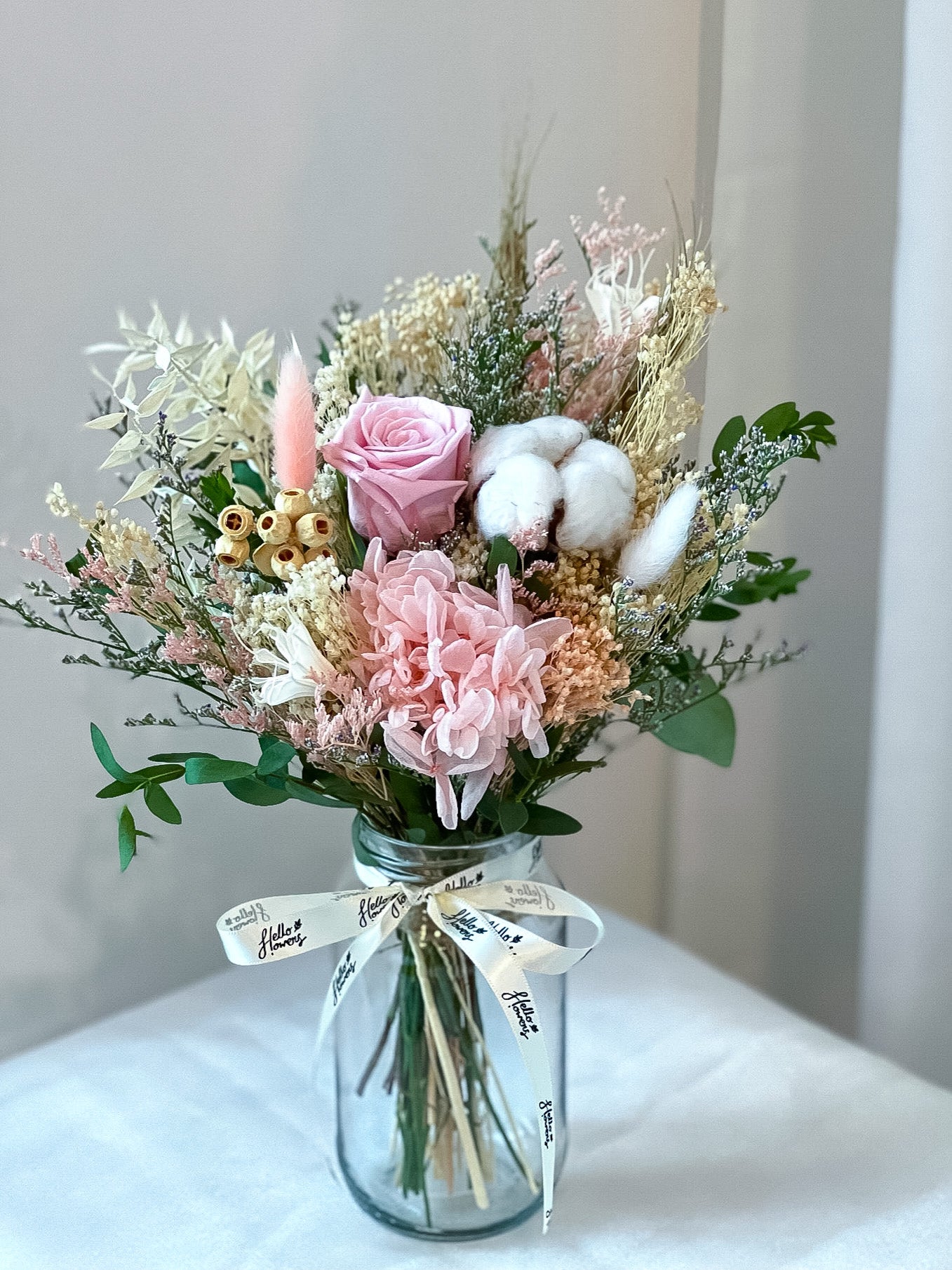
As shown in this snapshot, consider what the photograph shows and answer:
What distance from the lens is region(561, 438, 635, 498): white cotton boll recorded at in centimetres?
58

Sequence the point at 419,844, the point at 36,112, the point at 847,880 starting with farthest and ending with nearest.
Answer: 1. the point at 847,880
2. the point at 36,112
3. the point at 419,844

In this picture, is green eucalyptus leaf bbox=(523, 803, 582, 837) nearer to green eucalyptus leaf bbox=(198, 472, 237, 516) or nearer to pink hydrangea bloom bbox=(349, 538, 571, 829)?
pink hydrangea bloom bbox=(349, 538, 571, 829)

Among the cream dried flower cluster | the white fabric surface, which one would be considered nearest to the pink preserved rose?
the cream dried flower cluster

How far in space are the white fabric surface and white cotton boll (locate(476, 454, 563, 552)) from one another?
0.46m

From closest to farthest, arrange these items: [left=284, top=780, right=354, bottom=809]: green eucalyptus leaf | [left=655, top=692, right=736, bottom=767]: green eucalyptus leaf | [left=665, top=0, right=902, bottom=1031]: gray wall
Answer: [left=284, top=780, right=354, bottom=809]: green eucalyptus leaf, [left=655, top=692, right=736, bottom=767]: green eucalyptus leaf, [left=665, top=0, right=902, bottom=1031]: gray wall

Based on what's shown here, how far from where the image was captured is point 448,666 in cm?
56

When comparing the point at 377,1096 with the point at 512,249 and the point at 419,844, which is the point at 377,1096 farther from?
the point at 512,249

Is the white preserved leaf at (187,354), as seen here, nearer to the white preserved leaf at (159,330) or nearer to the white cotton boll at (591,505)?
the white preserved leaf at (159,330)

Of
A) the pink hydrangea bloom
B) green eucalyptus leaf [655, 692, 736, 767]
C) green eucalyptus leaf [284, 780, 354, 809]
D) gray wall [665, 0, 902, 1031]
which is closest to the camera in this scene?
the pink hydrangea bloom

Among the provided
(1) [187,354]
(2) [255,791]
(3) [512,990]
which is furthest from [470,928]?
(1) [187,354]

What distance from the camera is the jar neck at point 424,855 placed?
26.7 inches

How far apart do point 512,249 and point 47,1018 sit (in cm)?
73

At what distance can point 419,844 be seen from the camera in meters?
0.67

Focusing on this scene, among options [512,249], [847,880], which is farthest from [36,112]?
[847,880]
